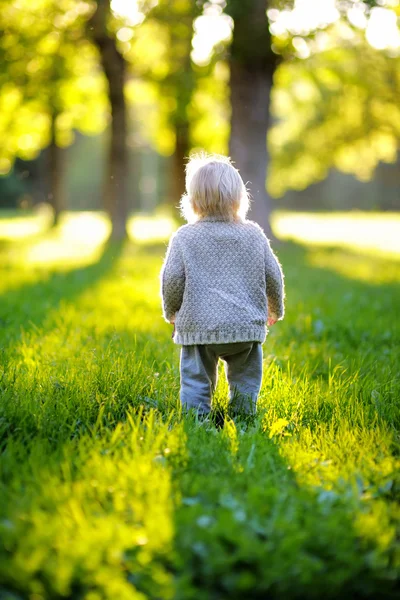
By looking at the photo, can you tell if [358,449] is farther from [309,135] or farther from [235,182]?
[309,135]

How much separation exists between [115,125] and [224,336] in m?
14.2

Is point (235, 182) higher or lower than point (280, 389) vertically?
higher

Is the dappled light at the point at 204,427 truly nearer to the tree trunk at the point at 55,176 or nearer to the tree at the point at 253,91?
the tree at the point at 253,91

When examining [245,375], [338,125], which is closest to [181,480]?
[245,375]

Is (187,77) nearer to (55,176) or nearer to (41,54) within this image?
(41,54)

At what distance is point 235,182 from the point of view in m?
3.89

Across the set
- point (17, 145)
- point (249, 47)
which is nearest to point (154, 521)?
point (249, 47)

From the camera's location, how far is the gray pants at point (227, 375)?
393 centimetres

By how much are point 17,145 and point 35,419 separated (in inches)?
842

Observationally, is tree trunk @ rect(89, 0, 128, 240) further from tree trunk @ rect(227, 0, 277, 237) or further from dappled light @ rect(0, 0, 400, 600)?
dappled light @ rect(0, 0, 400, 600)

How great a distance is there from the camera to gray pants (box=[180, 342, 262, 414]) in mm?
3932

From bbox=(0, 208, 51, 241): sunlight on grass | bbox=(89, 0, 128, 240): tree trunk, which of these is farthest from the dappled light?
bbox=(0, 208, 51, 241): sunlight on grass

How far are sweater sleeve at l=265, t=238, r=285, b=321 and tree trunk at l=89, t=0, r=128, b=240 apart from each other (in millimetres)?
12185


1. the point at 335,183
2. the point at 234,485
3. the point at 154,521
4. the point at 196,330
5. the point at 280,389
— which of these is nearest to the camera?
the point at 154,521
